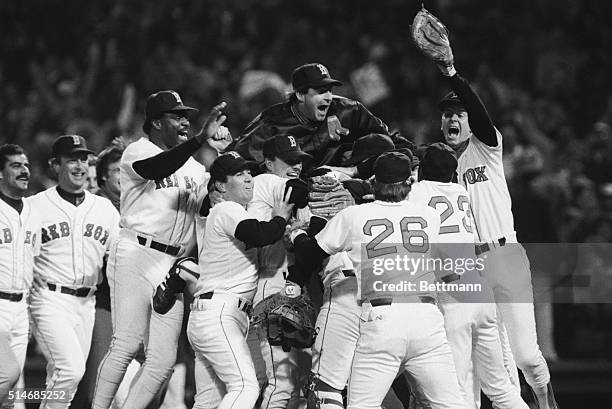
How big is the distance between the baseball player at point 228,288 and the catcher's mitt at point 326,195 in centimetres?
26

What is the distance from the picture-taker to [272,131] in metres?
6.67

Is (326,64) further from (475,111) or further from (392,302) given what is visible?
(392,302)


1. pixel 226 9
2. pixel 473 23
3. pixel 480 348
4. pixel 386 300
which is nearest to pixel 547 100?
pixel 473 23

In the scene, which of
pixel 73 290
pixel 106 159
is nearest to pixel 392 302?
pixel 73 290

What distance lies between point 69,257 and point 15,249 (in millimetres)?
400

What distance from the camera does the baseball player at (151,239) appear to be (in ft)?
19.5

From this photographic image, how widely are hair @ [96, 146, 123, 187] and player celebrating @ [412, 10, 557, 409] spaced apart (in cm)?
246

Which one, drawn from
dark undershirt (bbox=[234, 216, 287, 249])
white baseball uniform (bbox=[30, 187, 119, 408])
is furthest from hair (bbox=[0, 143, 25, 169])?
dark undershirt (bbox=[234, 216, 287, 249])

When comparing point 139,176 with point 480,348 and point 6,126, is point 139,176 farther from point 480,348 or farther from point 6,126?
point 6,126

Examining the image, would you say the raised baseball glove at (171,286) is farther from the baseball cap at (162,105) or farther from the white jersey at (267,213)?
the baseball cap at (162,105)

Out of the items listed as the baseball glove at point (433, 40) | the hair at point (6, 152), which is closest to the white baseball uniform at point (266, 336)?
the baseball glove at point (433, 40)

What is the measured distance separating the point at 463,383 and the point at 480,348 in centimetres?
24

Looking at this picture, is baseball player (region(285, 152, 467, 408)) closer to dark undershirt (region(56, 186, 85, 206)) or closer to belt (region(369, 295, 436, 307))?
belt (region(369, 295, 436, 307))

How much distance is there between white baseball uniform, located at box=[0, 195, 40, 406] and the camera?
6094 millimetres
